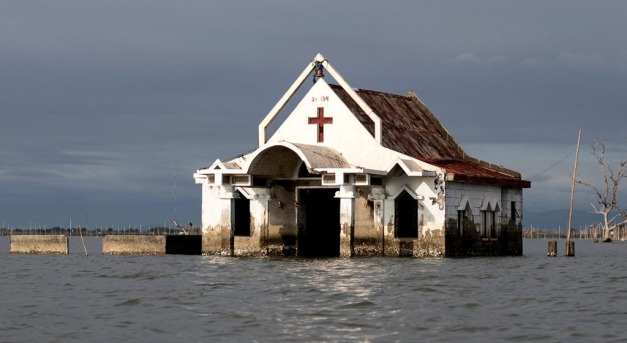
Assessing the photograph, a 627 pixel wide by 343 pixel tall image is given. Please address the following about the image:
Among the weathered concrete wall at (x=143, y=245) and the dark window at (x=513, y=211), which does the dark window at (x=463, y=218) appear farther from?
the weathered concrete wall at (x=143, y=245)

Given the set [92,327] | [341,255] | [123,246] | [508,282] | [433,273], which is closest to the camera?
[92,327]

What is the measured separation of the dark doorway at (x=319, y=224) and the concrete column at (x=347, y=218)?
4355 mm

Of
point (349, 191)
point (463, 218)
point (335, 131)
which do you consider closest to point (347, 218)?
point (349, 191)

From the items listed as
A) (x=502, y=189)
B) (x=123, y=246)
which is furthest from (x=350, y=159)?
(x=123, y=246)

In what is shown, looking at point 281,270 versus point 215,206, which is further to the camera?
point 215,206

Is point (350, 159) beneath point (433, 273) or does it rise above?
above

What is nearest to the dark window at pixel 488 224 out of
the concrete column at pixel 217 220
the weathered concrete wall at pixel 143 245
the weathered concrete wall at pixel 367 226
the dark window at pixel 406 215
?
the dark window at pixel 406 215

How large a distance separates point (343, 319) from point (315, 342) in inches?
161

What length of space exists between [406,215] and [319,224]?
6450 millimetres

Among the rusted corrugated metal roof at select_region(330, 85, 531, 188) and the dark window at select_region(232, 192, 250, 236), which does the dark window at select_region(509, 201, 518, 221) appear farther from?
the dark window at select_region(232, 192, 250, 236)

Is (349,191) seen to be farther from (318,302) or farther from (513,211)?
(318,302)

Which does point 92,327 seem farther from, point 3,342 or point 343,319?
point 343,319

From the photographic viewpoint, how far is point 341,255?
56.2 metres

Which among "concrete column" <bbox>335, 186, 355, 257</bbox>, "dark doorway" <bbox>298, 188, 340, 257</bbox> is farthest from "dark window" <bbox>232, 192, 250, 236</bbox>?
"concrete column" <bbox>335, 186, 355, 257</bbox>
